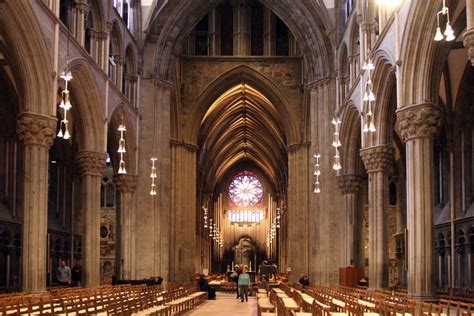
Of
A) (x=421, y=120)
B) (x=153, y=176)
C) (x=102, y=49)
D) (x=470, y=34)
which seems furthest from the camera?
(x=153, y=176)

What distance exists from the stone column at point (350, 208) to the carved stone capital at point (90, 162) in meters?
12.3

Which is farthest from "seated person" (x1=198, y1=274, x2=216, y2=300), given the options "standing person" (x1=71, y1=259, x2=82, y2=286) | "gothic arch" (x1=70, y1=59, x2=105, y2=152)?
"gothic arch" (x1=70, y1=59, x2=105, y2=152)

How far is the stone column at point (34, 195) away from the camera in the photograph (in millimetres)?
23750

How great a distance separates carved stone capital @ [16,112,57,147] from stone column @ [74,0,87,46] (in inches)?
218

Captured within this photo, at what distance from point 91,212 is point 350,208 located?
12725 mm

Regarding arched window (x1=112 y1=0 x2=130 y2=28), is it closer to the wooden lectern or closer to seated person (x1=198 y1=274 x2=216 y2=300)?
seated person (x1=198 y1=274 x2=216 y2=300)

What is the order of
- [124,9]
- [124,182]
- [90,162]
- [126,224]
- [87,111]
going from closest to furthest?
→ [87,111], [90,162], [124,9], [124,182], [126,224]

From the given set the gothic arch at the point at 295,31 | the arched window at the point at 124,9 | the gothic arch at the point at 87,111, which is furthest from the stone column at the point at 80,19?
the gothic arch at the point at 295,31

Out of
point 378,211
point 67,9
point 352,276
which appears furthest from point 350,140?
point 67,9

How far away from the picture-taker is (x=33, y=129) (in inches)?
961

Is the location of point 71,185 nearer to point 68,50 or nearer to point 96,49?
point 96,49

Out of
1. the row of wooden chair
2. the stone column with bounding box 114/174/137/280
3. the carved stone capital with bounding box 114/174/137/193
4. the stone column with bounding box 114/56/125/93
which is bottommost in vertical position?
the row of wooden chair

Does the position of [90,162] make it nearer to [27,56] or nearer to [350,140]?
[27,56]

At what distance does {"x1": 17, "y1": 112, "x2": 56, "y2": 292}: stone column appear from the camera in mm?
23750
